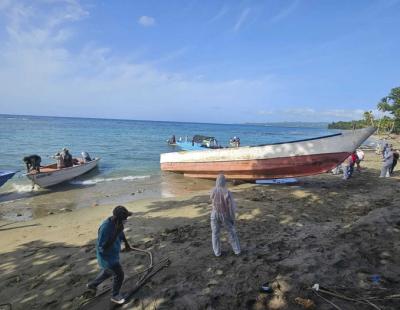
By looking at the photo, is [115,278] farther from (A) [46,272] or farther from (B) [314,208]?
(B) [314,208]

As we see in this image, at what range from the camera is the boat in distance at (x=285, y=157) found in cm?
1216

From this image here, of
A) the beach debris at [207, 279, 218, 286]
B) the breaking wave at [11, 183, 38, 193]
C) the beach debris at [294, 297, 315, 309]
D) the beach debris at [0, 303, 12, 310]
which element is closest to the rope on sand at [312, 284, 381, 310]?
the beach debris at [294, 297, 315, 309]

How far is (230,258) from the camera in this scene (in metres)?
5.84

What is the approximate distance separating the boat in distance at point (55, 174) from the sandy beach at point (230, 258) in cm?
510

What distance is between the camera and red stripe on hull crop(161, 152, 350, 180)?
12.5m

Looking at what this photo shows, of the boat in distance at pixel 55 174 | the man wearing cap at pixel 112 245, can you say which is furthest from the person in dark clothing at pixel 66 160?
the man wearing cap at pixel 112 245

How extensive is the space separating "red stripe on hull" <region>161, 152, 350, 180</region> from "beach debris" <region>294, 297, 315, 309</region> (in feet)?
29.8

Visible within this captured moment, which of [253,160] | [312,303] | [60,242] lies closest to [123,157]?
[253,160]

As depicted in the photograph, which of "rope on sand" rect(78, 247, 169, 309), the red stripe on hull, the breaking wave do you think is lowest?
the breaking wave

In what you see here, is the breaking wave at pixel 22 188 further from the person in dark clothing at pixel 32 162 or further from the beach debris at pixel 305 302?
the beach debris at pixel 305 302

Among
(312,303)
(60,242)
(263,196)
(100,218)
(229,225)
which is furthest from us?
(263,196)

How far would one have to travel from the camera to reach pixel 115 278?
4.55 m

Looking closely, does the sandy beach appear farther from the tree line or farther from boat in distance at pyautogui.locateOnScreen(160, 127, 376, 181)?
the tree line

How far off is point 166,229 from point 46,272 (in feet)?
9.45
